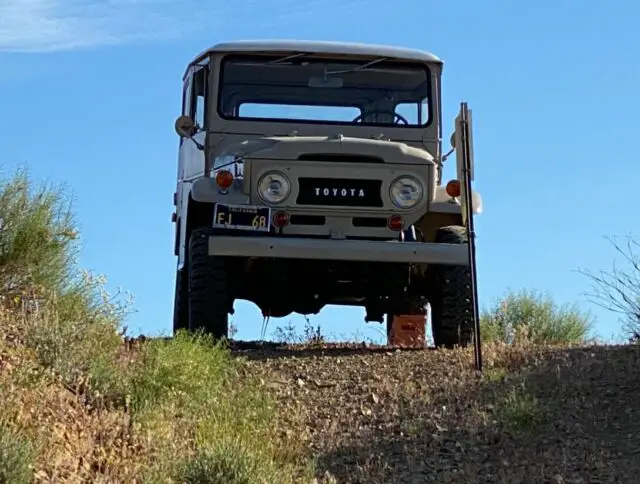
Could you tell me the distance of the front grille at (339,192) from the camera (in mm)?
10195

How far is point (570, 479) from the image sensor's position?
6.62 metres

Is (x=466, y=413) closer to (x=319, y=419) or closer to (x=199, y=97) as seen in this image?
(x=319, y=419)

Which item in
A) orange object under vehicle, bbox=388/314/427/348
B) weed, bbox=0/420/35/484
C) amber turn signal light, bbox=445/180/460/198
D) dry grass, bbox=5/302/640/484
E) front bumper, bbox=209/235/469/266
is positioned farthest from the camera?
orange object under vehicle, bbox=388/314/427/348

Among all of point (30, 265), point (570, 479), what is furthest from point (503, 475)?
point (30, 265)

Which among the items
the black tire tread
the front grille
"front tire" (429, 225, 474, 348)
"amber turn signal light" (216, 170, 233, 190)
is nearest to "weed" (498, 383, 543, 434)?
"front tire" (429, 225, 474, 348)

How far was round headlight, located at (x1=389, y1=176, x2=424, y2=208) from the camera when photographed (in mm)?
10250

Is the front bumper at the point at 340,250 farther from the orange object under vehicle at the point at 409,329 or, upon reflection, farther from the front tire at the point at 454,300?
the orange object under vehicle at the point at 409,329

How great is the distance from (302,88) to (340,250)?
193 cm

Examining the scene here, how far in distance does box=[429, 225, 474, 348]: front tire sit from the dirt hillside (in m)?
0.45

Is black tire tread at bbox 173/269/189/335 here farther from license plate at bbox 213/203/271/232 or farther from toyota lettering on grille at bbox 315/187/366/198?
toyota lettering on grille at bbox 315/187/366/198

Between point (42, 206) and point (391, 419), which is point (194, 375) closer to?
point (391, 419)

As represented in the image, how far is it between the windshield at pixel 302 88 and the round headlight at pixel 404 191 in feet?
3.08

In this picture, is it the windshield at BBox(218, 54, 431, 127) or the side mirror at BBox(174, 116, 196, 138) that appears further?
the windshield at BBox(218, 54, 431, 127)

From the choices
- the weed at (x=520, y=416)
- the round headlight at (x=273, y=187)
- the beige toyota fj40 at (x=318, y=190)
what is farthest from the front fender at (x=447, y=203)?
the weed at (x=520, y=416)
